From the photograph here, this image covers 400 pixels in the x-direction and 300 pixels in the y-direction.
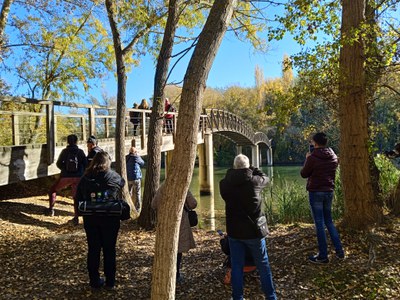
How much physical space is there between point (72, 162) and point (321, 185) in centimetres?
411

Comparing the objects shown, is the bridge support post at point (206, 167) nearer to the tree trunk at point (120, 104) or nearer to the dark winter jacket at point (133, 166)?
the dark winter jacket at point (133, 166)

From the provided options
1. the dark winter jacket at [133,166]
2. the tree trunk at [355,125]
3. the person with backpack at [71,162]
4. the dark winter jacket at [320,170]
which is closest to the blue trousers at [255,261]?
the dark winter jacket at [320,170]

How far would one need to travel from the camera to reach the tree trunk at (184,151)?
2352 millimetres

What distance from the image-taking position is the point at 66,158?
6.12 m

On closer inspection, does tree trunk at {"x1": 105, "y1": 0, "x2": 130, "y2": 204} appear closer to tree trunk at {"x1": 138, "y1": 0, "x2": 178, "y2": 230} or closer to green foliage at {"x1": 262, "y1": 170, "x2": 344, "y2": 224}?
tree trunk at {"x1": 138, "y1": 0, "x2": 178, "y2": 230}

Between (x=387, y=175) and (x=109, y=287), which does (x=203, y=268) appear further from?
(x=387, y=175)

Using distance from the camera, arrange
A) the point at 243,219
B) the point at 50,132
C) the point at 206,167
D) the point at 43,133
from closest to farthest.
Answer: the point at 243,219 → the point at 50,132 → the point at 43,133 → the point at 206,167

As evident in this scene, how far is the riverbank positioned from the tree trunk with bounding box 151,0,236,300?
1254 mm

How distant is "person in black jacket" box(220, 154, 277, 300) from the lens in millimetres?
3064

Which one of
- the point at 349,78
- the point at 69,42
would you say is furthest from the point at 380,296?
the point at 69,42

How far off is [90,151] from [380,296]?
4613mm

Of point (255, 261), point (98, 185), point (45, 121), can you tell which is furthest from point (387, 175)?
point (45, 121)

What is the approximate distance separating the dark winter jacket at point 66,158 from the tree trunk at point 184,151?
413cm

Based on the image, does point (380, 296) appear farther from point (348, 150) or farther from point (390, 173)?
point (390, 173)
